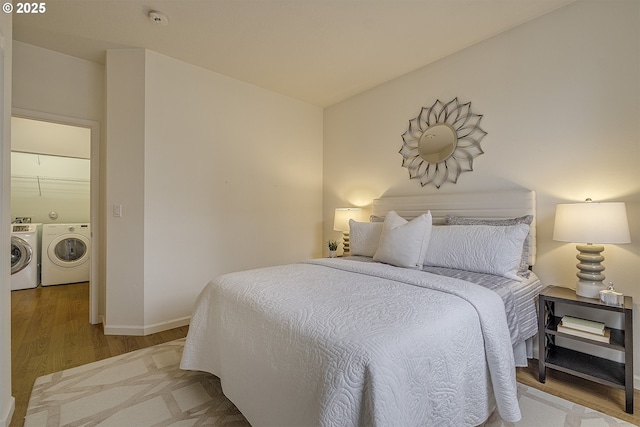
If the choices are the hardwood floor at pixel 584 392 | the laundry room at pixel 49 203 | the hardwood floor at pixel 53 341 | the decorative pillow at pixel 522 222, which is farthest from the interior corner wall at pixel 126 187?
the hardwood floor at pixel 584 392

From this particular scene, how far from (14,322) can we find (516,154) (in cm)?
492

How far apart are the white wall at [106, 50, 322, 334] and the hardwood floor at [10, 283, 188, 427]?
20cm

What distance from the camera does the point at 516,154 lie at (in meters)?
2.35

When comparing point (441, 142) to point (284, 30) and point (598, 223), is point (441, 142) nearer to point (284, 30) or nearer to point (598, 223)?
point (598, 223)

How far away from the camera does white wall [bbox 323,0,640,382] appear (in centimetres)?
186

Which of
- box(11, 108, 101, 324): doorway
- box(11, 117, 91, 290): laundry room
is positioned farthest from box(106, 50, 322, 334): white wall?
box(11, 117, 91, 290): laundry room

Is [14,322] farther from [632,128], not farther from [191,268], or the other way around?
[632,128]

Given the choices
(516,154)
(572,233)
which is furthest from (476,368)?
→ (516,154)

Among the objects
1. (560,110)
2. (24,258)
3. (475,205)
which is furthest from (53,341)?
(560,110)

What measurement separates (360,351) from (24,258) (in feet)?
17.2

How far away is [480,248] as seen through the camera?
2.04m

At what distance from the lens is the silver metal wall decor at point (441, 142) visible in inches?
103

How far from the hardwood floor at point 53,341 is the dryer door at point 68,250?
868 mm

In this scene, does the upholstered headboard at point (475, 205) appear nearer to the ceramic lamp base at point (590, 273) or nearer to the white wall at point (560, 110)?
the white wall at point (560, 110)
